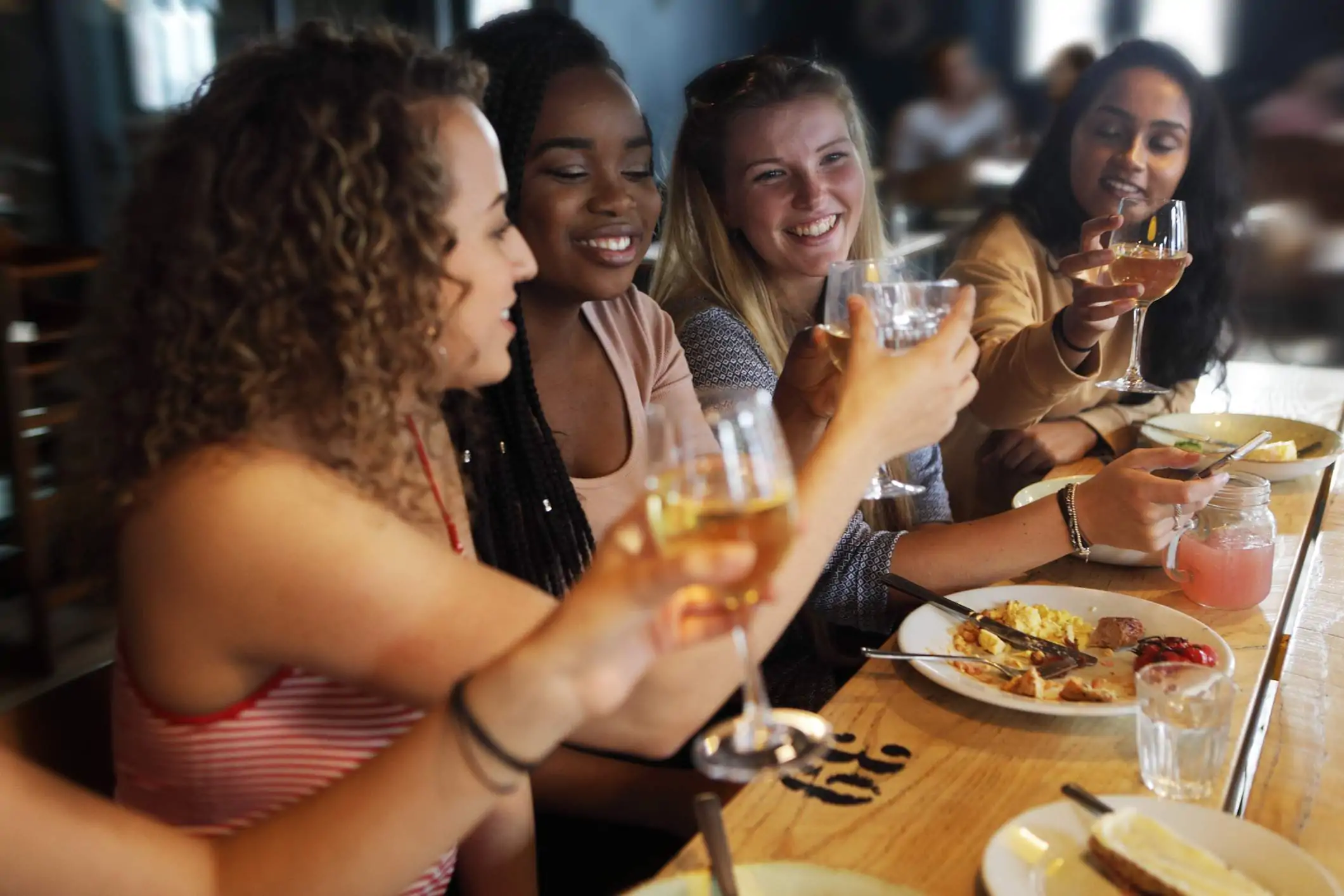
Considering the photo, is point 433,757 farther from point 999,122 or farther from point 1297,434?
point 999,122

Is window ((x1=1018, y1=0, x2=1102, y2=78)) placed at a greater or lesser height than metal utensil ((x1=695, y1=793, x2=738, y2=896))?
greater

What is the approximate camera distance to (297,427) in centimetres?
102

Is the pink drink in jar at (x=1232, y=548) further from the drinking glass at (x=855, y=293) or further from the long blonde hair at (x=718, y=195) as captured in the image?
the long blonde hair at (x=718, y=195)

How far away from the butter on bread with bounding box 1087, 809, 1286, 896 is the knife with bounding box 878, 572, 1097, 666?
0.36 metres

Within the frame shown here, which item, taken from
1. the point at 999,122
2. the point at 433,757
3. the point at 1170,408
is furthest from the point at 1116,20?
the point at 433,757

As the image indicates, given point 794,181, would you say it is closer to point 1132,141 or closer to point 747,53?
point 1132,141

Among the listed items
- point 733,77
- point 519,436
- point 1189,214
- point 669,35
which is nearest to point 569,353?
point 519,436

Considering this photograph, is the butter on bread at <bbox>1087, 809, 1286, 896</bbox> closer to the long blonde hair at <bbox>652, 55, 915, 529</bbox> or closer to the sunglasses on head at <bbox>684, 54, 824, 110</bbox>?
the long blonde hair at <bbox>652, 55, 915, 529</bbox>

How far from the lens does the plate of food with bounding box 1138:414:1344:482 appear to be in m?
1.97

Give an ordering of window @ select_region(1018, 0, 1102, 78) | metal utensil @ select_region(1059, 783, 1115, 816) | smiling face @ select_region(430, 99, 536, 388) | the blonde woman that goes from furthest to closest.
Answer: window @ select_region(1018, 0, 1102, 78), the blonde woman, smiling face @ select_region(430, 99, 536, 388), metal utensil @ select_region(1059, 783, 1115, 816)

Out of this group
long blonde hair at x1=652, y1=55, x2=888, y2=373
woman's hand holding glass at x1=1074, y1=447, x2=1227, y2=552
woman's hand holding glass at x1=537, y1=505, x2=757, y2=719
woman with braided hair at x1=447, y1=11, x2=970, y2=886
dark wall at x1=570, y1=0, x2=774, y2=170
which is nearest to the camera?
woman's hand holding glass at x1=537, y1=505, x2=757, y2=719

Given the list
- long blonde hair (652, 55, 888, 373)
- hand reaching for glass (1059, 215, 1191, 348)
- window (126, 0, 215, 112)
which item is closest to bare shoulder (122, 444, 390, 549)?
long blonde hair (652, 55, 888, 373)

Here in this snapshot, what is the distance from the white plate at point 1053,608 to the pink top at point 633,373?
53cm

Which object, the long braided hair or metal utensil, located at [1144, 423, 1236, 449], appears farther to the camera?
metal utensil, located at [1144, 423, 1236, 449]
